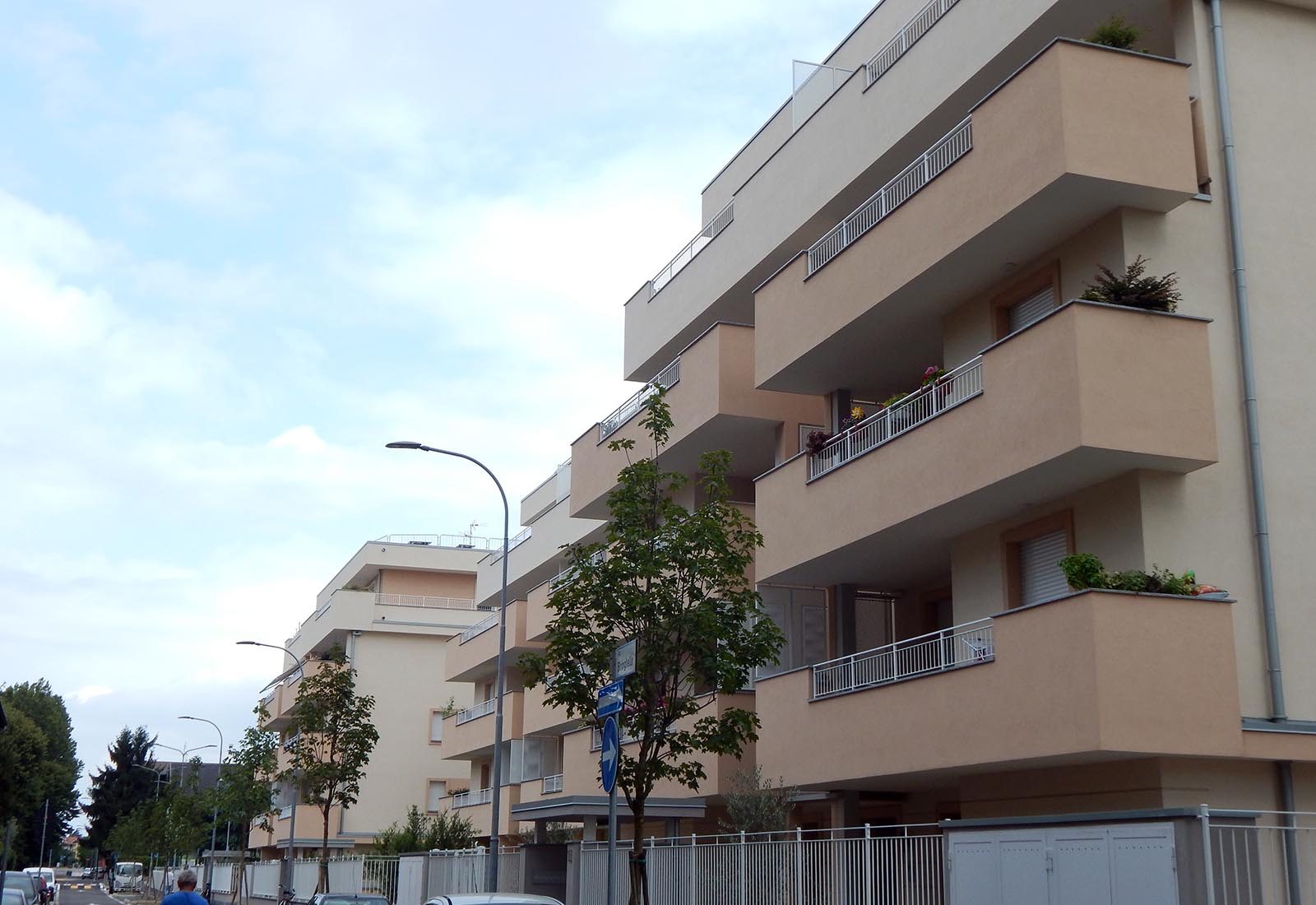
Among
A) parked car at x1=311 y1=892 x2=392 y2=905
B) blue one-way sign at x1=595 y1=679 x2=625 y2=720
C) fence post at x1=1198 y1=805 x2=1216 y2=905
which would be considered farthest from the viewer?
parked car at x1=311 y1=892 x2=392 y2=905

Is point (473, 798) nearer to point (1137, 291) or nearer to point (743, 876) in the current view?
point (743, 876)

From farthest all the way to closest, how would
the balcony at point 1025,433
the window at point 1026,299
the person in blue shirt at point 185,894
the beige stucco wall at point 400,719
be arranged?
the beige stucco wall at point 400,719
the window at point 1026,299
the balcony at point 1025,433
the person in blue shirt at point 185,894

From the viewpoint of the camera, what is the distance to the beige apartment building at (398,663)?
5806 cm

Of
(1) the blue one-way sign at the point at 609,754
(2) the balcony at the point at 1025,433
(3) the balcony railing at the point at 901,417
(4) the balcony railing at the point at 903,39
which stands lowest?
(1) the blue one-way sign at the point at 609,754

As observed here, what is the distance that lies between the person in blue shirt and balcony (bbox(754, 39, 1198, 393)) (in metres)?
11.5

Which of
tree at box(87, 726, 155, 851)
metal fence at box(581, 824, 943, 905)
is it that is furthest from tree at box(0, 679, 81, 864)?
metal fence at box(581, 824, 943, 905)

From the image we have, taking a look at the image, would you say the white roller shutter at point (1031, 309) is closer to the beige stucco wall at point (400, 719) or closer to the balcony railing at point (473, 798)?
the balcony railing at point (473, 798)

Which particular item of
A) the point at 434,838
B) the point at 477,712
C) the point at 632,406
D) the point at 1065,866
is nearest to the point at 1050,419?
the point at 1065,866

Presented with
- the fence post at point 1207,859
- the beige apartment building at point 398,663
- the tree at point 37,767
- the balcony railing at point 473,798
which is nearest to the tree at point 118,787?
the tree at point 37,767

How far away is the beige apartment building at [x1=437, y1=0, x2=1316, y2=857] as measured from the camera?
15.2 metres

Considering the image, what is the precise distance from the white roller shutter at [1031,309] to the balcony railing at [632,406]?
30.9 ft

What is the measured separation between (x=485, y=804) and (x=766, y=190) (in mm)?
24966

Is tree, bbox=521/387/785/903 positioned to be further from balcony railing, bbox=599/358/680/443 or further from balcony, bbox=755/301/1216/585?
balcony railing, bbox=599/358/680/443

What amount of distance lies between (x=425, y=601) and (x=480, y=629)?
18.0m
